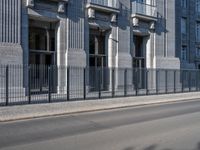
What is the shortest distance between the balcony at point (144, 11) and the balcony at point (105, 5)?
234 centimetres

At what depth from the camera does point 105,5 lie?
28375mm

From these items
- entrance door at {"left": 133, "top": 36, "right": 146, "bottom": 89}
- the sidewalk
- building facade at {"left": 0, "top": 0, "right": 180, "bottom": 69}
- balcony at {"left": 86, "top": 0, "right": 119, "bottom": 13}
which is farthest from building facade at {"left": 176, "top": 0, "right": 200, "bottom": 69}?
the sidewalk

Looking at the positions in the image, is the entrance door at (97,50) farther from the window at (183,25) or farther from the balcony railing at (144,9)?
the window at (183,25)

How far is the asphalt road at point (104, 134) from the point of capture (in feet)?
29.8

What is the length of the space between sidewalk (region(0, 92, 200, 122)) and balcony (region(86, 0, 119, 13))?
8.28 meters

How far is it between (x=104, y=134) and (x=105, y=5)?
1899 cm

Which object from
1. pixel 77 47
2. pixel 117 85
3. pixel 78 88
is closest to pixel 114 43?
pixel 77 47

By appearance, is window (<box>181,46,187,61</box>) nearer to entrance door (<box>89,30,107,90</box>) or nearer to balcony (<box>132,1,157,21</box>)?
balcony (<box>132,1,157,21</box>)

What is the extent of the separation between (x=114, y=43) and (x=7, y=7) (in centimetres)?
1023

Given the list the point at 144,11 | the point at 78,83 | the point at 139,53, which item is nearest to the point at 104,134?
the point at 78,83

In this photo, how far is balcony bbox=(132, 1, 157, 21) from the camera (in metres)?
30.9

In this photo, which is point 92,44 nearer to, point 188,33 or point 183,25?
point 183,25

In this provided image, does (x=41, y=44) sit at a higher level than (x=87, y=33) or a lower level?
lower

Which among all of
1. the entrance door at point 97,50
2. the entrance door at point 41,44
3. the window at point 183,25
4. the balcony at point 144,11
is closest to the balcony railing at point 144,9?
the balcony at point 144,11
